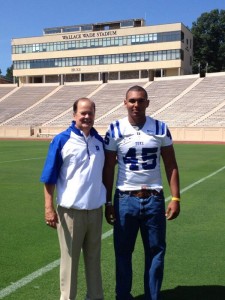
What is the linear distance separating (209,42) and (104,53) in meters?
29.3

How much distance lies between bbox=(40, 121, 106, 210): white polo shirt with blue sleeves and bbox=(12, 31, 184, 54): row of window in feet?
225

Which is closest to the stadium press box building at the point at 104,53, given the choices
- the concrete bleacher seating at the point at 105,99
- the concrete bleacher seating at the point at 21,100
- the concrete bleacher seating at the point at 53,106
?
the concrete bleacher seating at the point at 105,99

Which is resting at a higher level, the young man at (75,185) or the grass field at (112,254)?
the young man at (75,185)

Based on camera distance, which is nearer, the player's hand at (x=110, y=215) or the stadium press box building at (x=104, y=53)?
the player's hand at (x=110, y=215)

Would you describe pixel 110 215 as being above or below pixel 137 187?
below

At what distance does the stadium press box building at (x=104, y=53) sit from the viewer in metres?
69.4

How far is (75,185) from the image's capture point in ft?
12.2

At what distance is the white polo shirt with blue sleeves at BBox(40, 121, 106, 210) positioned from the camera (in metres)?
3.69

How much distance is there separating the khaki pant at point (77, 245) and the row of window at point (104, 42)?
68533 millimetres

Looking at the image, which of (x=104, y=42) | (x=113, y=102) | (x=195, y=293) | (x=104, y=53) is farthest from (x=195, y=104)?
(x=195, y=293)

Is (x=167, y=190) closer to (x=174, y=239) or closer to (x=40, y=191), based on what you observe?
(x=40, y=191)

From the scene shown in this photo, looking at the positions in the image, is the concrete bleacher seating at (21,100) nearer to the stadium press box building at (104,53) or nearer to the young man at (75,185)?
the stadium press box building at (104,53)

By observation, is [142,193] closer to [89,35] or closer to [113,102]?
[113,102]

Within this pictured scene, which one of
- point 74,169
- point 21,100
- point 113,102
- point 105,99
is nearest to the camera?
point 74,169
